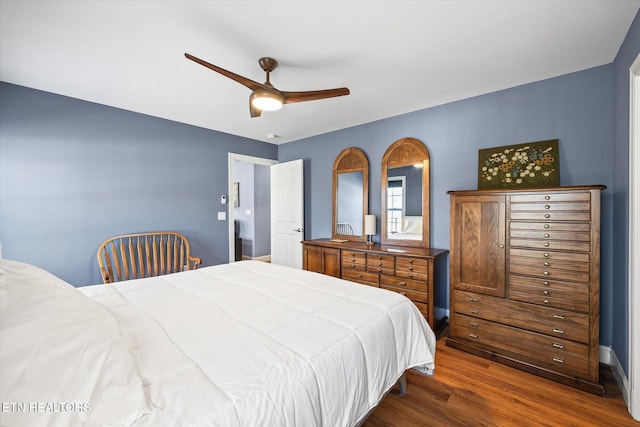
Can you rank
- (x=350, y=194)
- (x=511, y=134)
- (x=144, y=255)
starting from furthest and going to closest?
1. (x=350, y=194)
2. (x=144, y=255)
3. (x=511, y=134)

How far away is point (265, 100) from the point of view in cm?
204

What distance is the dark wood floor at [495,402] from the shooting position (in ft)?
5.53

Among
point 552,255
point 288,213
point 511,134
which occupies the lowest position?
point 552,255

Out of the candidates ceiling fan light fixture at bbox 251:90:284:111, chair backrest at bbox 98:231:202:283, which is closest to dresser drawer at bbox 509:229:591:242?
ceiling fan light fixture at bbox 251:90:284:111

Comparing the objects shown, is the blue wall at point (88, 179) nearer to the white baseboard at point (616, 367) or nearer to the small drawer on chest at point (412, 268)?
the small drawer on chest at point (412, 268)

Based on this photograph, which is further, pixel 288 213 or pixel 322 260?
pixel 288 213

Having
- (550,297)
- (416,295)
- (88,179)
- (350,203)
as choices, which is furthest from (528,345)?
(88,179)

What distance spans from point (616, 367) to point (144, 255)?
15.7ft

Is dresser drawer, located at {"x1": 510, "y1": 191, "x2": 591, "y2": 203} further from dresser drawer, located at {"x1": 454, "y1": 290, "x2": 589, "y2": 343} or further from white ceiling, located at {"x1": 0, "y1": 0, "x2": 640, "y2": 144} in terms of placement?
white ceiling, located at {"x1": 0, "y1": 0, "x2": 640, "y2": 144}

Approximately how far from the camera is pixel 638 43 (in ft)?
5.45

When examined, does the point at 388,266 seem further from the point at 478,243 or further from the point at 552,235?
the point at 552,235

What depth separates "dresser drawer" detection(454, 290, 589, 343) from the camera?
6.61 ft

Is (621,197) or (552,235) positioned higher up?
(621,197)

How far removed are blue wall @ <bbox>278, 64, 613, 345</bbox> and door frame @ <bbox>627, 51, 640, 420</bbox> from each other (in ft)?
2.10
